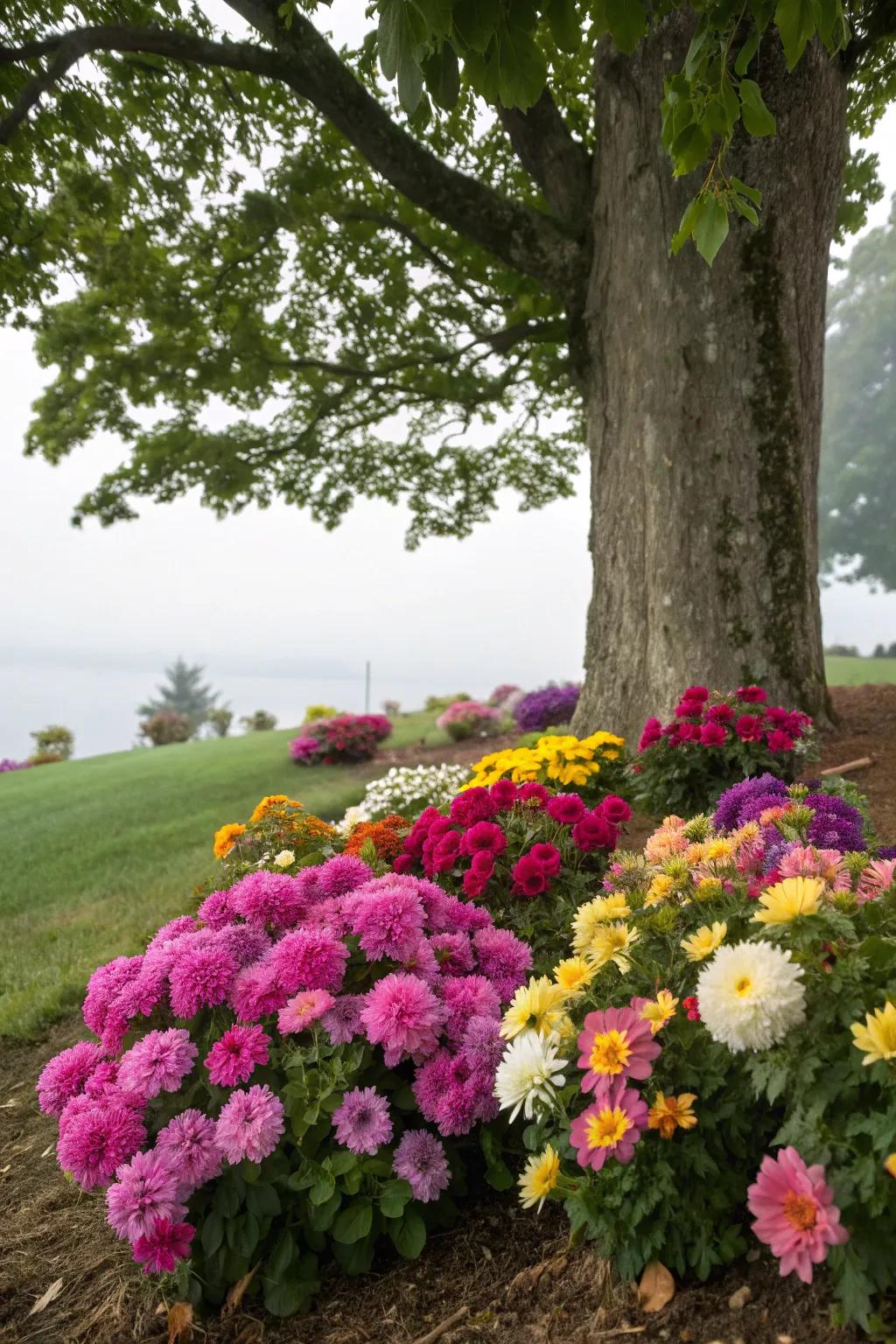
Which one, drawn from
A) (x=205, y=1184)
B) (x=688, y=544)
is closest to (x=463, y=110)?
(x=688, y=544)

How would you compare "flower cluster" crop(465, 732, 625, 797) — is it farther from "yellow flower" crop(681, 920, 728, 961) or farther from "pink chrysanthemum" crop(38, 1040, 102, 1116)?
"yellow flower" crop(681, 920, 728, 961)

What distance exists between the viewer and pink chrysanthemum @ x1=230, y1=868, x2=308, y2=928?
256 cm

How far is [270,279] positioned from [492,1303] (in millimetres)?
9597

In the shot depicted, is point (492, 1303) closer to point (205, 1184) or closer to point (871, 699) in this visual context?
point (205, 1184)

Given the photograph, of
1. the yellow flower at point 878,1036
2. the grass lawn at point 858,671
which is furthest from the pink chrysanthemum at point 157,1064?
the grass lawn at point 858,671

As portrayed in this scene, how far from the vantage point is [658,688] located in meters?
5.74

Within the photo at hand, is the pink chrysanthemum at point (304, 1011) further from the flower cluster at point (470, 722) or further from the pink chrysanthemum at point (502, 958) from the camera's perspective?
the flower cluster at point (470, 722)

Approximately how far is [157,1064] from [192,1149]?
0.78 ft

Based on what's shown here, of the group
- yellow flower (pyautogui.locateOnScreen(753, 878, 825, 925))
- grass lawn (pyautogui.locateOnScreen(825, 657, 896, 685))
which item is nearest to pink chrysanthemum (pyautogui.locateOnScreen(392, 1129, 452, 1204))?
yellow flower (pyautogui.locateOnScreen(753, 878, 825, 925))

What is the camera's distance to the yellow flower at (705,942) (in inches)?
69.6

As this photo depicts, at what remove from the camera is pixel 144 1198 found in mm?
2033

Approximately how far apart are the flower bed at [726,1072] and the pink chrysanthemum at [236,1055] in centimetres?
63

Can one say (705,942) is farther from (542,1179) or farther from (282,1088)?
(282,1088)

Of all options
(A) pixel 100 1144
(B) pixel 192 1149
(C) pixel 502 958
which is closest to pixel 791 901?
(C) pixel 502 958
